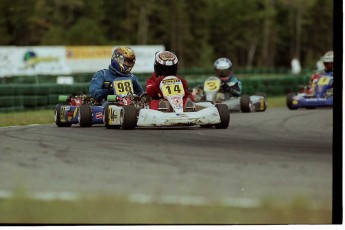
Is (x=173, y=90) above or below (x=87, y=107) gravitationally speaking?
above

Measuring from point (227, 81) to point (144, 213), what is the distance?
11.5m

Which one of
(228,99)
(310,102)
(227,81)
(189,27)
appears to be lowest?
(310,102)

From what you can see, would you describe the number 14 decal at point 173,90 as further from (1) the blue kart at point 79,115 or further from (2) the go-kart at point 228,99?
(2) the go-kart at point 228,99

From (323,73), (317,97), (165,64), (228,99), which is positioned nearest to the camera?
(165,64)

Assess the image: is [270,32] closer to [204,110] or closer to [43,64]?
[43,64]

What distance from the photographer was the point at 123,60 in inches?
505

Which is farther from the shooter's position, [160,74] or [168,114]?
[160,74]

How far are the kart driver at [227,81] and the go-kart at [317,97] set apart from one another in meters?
1.20

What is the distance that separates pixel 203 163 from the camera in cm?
784

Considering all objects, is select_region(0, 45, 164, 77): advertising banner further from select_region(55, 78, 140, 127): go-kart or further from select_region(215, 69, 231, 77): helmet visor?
select_region(55, 78, 140, 127): go-kart

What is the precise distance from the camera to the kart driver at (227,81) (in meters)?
17.1

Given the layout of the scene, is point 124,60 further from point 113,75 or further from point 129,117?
point 129,117

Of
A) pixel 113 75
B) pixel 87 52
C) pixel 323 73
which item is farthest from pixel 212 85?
pixel 87 52

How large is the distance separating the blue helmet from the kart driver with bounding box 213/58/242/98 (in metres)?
4.43
